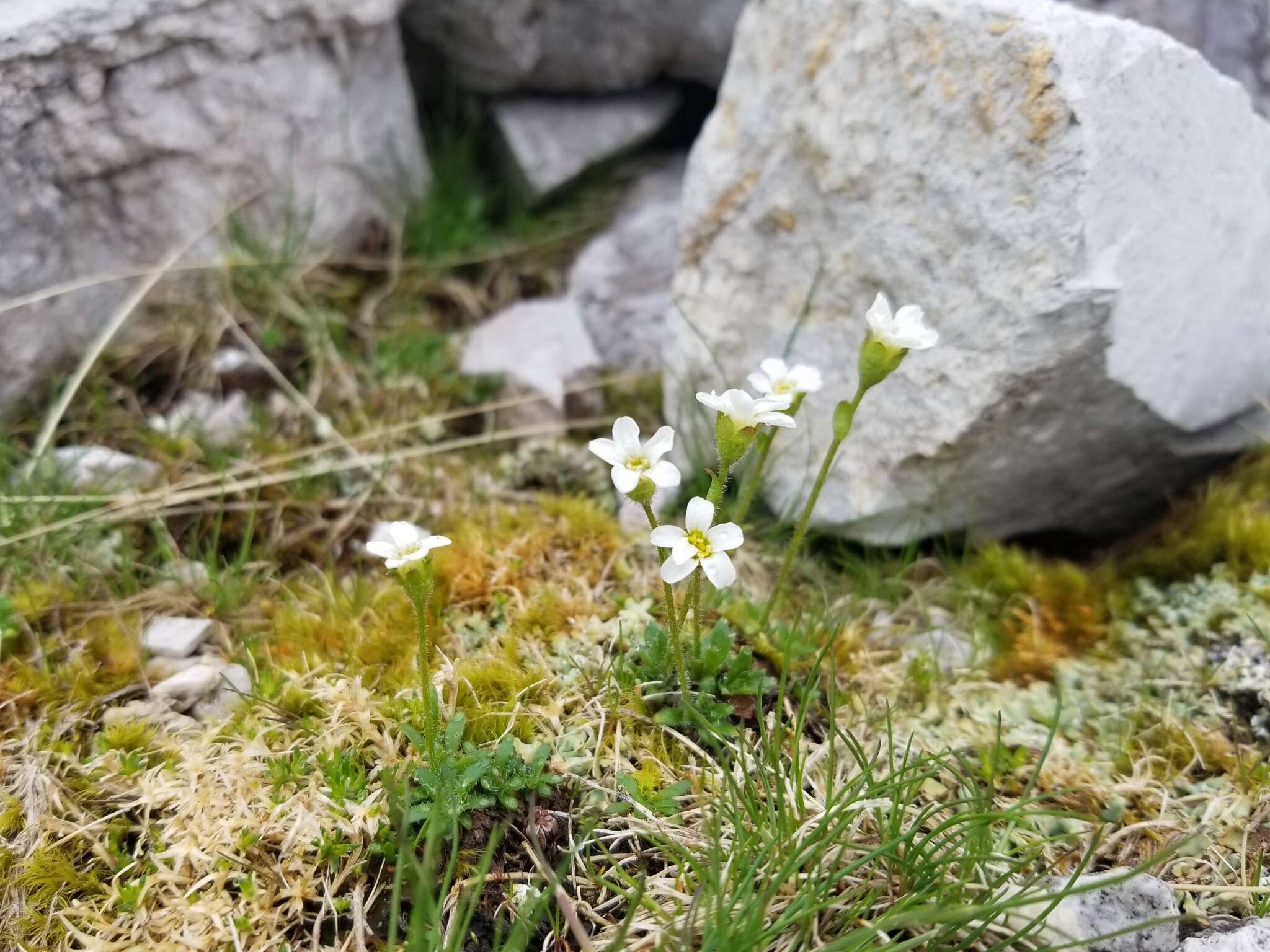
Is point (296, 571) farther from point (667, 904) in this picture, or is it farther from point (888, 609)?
point (888, 609)

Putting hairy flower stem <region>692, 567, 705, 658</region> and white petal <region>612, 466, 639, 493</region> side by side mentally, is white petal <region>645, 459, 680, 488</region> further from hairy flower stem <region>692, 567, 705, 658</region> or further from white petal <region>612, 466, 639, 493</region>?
hairy flower stem <region>692, 567, 705, 658</region>

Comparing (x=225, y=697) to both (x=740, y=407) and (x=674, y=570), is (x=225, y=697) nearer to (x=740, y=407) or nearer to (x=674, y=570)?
(x=674, y=570)

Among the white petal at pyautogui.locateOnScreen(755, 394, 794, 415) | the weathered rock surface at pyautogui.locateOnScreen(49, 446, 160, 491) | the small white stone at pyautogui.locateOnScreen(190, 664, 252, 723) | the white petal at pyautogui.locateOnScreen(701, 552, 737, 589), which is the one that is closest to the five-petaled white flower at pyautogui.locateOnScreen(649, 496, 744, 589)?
the white petal at pyautogui.locateOnScreen(701, 552, 737, 589)

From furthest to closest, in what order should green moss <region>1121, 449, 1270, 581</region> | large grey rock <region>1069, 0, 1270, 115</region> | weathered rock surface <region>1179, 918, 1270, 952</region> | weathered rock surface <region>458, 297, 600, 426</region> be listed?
weathered rock surface <region>458, 297, 600, 426</region>
large grey rock <region>1069, 0, 1270, 115</region>
green moss <region>1121, 449, 1270, 581</region>
weathered rock surface <region>1179, 918, 1270, 952</region>

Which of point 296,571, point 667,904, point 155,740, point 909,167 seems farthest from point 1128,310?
point 155,740

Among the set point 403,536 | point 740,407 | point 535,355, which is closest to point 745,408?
point 740,407

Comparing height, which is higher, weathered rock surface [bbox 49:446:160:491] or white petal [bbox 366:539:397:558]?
white petal [bbox 366:539:397:558]

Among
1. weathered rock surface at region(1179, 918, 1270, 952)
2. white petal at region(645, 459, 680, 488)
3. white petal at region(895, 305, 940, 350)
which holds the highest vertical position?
white petal at region(895, 305, 940, 350)

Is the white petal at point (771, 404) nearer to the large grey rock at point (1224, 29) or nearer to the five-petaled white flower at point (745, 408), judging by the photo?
the five-petaled white flower at point (745, 408)
